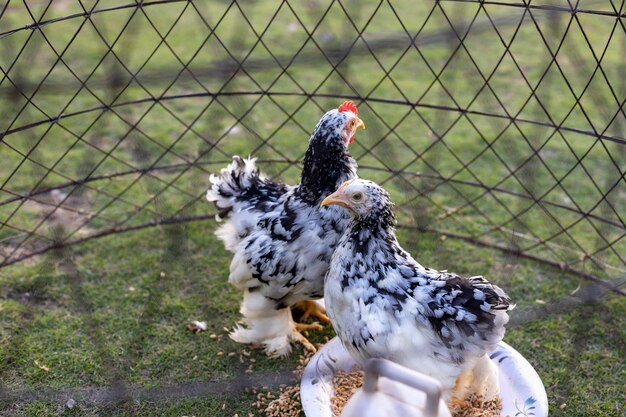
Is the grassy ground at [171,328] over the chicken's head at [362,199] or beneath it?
beneath

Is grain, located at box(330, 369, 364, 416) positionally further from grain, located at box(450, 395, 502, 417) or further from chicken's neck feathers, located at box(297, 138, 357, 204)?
chicken's neck feathers, located at box(297, 138, 357, 204)

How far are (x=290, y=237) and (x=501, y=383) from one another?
102cm

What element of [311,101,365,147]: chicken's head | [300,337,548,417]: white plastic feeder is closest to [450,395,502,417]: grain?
[300,337,548,417]: white plastic feeder

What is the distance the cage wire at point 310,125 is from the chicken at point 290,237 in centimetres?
28

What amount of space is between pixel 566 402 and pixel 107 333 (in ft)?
6.74

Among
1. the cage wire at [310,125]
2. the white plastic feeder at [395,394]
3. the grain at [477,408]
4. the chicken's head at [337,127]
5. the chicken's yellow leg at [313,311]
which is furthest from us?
the cage wire at [310,125]

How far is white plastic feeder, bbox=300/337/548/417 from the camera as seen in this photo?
2.48m

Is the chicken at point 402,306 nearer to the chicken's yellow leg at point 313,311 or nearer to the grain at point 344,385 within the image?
the grain at point 344,385

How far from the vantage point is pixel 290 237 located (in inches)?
108

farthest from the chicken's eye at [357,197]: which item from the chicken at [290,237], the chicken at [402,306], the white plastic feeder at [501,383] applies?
the white plastic feeder at [501,383]

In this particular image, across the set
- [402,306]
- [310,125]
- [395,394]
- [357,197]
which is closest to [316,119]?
[310,125]

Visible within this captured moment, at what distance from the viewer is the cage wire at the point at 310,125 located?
11.2 feet

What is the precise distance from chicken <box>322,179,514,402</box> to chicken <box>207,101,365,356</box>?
21 cm

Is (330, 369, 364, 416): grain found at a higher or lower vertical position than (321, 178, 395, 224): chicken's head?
lower
